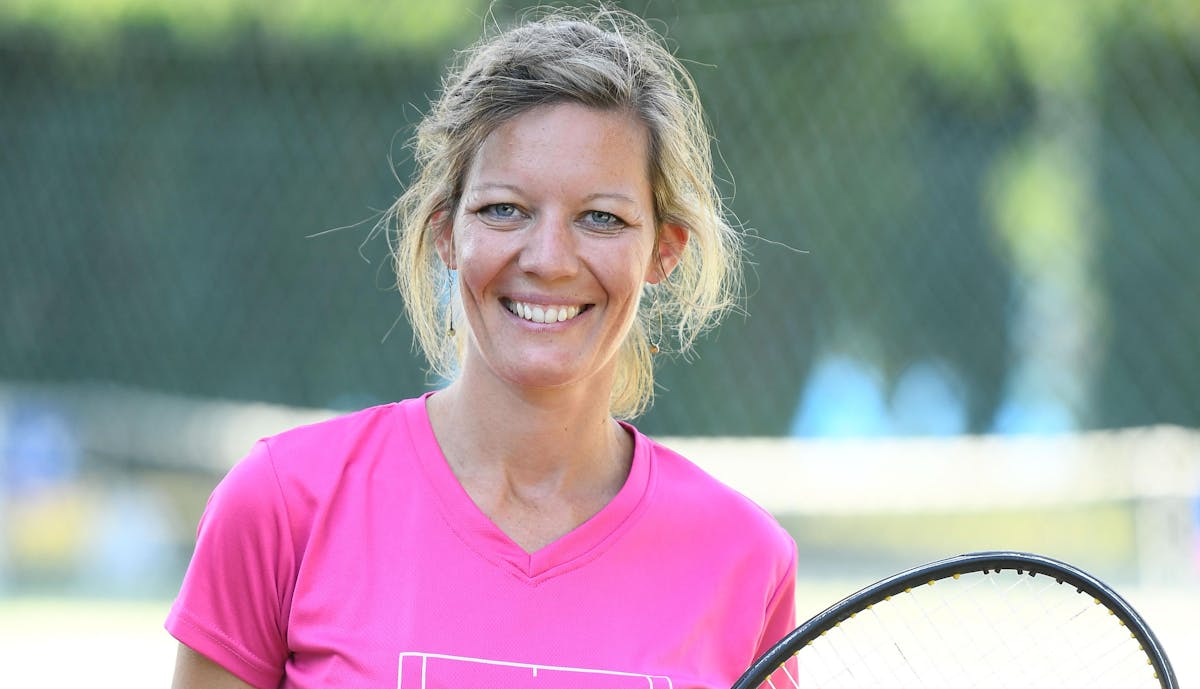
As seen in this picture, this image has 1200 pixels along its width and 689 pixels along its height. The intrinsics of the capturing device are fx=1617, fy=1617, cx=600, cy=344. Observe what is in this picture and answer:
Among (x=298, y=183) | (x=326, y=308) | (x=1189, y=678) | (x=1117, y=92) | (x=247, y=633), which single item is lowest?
(x=247, y=633)

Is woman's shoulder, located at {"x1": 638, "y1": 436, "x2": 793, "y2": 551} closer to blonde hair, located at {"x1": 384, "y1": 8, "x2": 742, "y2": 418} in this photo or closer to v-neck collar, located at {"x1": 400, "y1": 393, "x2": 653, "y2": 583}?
v-neck collar, located at {"x1": 400, "y1": 393, "x2": 653, "y2": 583}

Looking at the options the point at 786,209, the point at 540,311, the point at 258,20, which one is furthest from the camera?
the point at 258,20

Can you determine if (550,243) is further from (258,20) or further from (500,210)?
(258,20)

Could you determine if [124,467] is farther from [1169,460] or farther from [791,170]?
[1169,460]

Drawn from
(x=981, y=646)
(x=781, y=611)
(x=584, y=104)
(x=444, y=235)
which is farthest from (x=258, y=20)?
(x=781, y=611)

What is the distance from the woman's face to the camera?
5.68ft

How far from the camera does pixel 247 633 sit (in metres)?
1.66

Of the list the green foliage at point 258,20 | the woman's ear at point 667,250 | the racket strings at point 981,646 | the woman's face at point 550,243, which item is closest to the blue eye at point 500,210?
the woman's face at point 550,243

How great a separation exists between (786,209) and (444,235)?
349 centimetres

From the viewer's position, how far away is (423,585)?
66.3 inches

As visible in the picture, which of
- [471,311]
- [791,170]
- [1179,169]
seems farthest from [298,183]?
[471,311]

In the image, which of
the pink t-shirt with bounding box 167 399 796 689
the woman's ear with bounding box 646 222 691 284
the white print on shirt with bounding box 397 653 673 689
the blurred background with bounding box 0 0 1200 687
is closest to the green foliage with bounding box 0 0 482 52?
the blurred background with bounding box 0 0 1200 687

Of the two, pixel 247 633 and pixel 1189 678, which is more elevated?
pixel 1189 678

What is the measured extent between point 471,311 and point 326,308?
395cm
